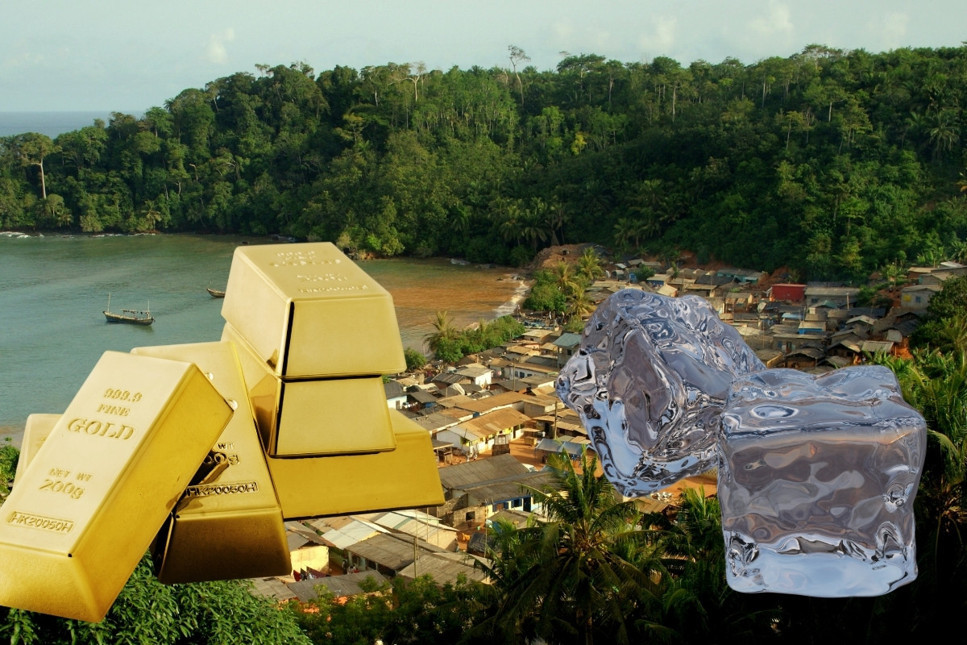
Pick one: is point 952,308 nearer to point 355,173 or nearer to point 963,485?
point 963,485

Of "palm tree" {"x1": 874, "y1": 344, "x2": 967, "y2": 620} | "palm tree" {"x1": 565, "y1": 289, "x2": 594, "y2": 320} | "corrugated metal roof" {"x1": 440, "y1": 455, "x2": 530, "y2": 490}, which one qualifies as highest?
"palm tree" {"x1": 874, "y1": 344, "x2": 967, "y2": 620}

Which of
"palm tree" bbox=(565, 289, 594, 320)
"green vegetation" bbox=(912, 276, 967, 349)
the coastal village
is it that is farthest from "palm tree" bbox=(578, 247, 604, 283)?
"green vegetation" bbox=(912, 276, 967, 349)

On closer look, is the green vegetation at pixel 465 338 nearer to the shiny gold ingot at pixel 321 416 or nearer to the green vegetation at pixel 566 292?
the green vegetation at pixel 566 292

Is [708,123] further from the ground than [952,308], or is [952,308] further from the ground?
[708,123]

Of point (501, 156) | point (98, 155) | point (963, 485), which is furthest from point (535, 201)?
point (963, 485)

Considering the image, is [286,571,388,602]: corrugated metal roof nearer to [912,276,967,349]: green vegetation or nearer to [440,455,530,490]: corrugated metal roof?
[440,455,530,490]: corrugated metal roof

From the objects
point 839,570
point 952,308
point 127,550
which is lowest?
point 952,308

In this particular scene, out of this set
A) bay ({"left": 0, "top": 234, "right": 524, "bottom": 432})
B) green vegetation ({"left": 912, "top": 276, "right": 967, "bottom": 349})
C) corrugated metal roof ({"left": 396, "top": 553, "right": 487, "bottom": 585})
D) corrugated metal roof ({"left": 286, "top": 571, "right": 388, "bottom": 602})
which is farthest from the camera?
bay ({"left": 0, "top": 234, "right": 524, "bottom": 432})

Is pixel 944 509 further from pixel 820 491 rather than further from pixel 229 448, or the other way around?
pixel 229 448
